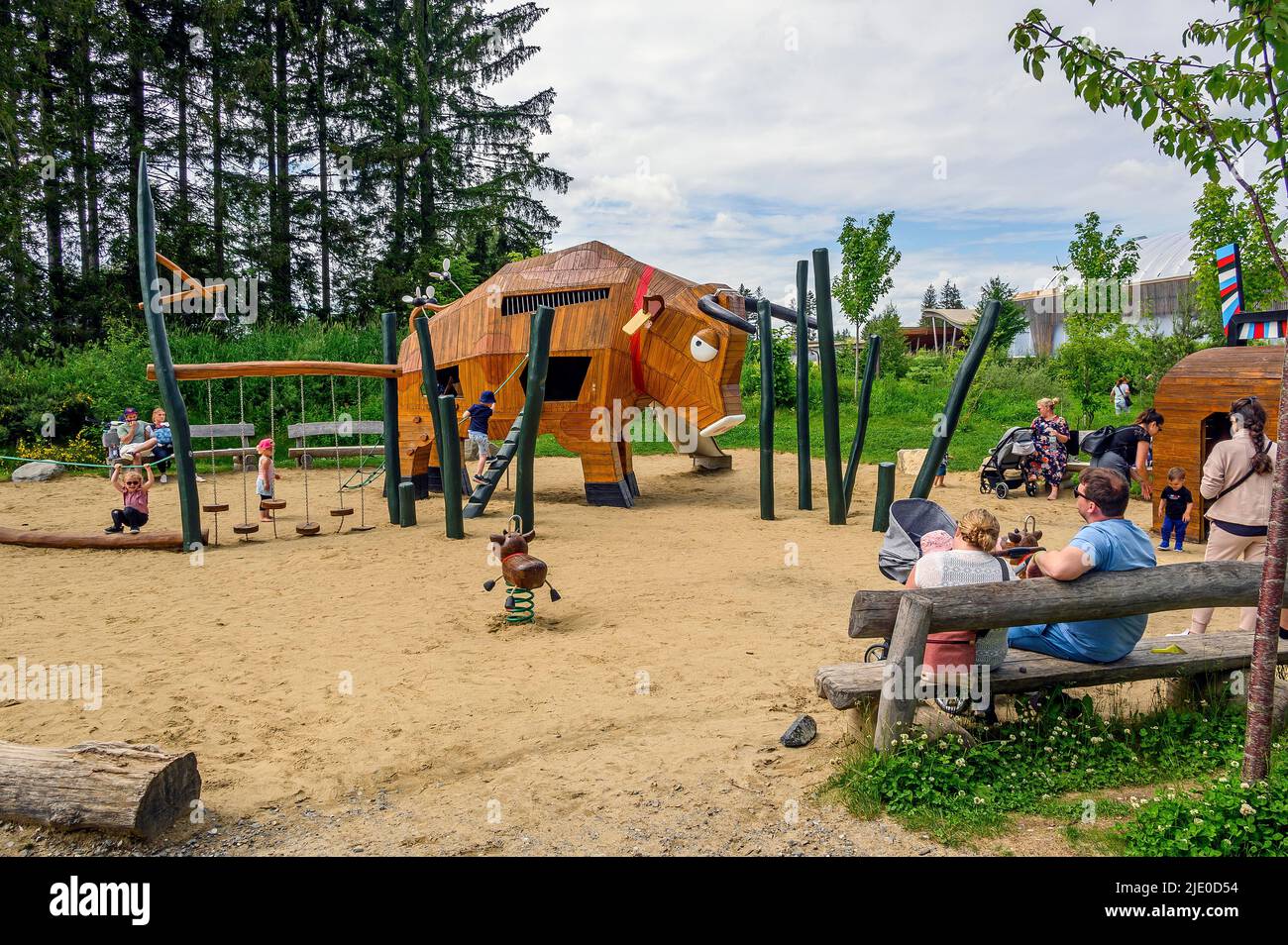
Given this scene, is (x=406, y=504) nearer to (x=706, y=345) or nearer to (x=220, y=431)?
(x=706, y=345)

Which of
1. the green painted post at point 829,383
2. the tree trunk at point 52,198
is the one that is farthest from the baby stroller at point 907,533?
the tree trunk at point 52,198

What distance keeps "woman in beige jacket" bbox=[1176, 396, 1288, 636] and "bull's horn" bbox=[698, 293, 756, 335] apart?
6.77m

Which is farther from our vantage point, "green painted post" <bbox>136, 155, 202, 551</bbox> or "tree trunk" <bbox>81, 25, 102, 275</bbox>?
"tree trunk" <bbox>81, 25, 102, 275</bbox>

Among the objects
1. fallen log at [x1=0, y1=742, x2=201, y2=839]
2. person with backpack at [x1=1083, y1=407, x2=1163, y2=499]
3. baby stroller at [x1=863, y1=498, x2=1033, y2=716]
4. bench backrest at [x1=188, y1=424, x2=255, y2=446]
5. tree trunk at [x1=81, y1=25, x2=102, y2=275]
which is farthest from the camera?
tree trunk at [x1=81, y1=25, x2=102, y2=275]

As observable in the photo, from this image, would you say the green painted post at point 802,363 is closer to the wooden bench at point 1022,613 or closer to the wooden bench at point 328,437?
the wooden bench at point 328,437

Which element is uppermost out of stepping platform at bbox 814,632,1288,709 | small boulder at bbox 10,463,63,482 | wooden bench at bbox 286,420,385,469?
wooden bench at bbox 286,420,385,469

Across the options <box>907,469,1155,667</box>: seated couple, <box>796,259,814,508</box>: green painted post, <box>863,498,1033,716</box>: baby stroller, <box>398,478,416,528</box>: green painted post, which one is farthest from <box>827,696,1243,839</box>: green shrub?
<box>398,478,416,528</box>: green painted post

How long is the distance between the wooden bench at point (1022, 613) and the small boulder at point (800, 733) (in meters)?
0.38

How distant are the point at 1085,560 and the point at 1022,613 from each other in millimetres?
379

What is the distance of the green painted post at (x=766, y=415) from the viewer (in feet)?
37.3

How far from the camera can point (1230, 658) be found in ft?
14.6

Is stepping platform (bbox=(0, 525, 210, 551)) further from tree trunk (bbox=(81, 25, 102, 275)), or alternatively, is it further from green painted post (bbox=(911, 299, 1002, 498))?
tree trunk (bbox=(81, 25, 102, 275))

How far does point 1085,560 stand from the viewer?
3.96 m

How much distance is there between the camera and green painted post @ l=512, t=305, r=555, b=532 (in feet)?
32.0
